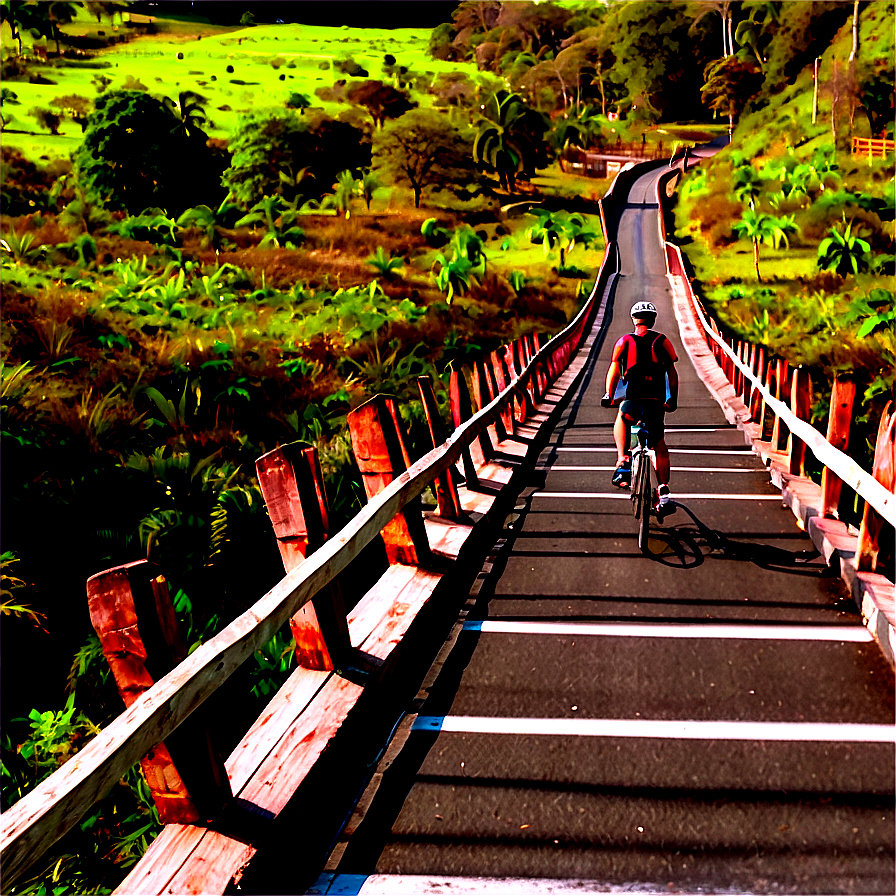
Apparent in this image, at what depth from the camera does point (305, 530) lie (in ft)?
13.8

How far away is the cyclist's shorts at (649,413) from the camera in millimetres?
7699

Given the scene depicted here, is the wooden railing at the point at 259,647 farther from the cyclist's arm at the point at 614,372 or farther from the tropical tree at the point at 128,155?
the tropical tree at the point at 128,155

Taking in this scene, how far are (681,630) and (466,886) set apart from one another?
264 centimetres

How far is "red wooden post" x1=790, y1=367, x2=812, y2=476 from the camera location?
856 centimetres

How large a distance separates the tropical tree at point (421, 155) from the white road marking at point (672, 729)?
64.4 m

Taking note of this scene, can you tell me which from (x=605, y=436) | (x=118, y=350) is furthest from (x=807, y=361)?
(x=118, y=350)

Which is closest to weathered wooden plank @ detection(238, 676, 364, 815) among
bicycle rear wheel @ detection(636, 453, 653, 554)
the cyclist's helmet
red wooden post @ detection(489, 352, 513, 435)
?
bicycle rear wheel @ detection(636, 453, 653, 554)

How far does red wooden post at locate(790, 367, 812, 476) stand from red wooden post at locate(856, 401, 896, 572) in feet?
8.84

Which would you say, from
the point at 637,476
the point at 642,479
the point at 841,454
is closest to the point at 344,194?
the point at 637,476

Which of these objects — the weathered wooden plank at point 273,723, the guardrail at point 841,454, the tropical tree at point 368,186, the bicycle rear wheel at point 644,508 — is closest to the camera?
the weathered wooden plank at point 273,723

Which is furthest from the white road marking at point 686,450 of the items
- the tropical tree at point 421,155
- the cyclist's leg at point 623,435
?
the tropical tree at point 421,155

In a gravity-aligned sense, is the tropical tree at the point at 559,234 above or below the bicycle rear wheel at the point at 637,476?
below

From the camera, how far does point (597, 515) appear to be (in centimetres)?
848

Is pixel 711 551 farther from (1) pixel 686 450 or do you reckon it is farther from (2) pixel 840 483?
(1) pixel 686 450
